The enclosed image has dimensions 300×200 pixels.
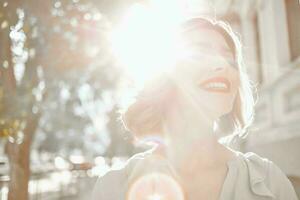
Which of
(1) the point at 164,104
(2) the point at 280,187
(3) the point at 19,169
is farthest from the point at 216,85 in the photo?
(3) the point at 19,169

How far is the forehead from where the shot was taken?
1906mm

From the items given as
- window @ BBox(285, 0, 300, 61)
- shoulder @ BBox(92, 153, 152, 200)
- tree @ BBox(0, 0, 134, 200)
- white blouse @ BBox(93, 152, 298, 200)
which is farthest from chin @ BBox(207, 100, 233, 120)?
window @ BBox(285, 0, 300, 61)

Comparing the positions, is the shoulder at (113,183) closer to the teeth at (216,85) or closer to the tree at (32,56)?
the teeth at (216,85)

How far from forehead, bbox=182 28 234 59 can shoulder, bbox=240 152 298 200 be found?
0.51m

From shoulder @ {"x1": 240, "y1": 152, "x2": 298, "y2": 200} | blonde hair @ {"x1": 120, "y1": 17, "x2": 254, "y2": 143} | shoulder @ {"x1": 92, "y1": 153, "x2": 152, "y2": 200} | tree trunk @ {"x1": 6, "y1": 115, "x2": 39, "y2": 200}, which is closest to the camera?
shoulder @ {"x1": 240, "y1": 152, "x2": 298, "y2": 200}

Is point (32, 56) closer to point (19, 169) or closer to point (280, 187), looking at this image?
point (19, 169)

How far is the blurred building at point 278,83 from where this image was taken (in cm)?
716

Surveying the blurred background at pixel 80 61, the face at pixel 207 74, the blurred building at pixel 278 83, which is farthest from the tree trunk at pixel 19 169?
the face at pixel 207 74

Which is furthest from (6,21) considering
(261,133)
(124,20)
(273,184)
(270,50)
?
(261,133)

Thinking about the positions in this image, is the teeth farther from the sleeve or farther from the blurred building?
the blurred building

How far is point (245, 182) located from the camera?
1.78 m

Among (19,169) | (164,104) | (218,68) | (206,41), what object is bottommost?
(19,169)

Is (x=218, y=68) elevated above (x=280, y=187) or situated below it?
above

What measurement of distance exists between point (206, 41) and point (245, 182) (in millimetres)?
629
